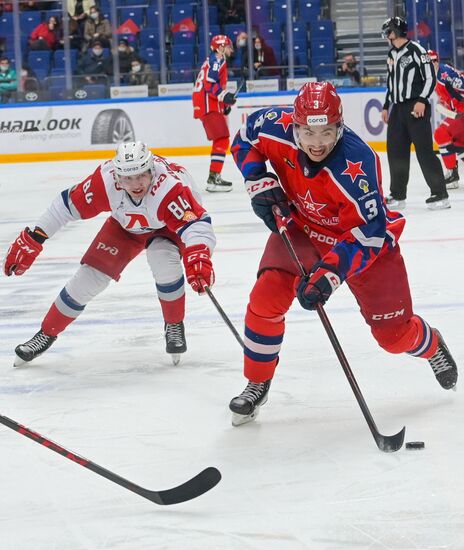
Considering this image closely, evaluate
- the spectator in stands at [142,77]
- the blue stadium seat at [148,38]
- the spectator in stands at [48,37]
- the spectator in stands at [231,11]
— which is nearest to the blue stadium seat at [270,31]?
the spectator in stands at [231,11]

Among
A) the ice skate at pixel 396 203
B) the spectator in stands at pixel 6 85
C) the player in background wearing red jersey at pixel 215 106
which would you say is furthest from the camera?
the spectator in stands at pixel 6 85

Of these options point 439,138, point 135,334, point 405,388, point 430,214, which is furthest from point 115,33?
point 405,388

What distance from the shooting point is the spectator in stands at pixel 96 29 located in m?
11.9

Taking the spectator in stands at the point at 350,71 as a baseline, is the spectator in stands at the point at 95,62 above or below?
above

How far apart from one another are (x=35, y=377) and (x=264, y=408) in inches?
33.0

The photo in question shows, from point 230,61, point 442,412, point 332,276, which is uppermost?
point 230,61

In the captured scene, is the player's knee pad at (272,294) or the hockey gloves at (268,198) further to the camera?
the hockey gloves at (268,198)

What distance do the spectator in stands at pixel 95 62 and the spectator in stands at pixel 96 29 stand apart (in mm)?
78

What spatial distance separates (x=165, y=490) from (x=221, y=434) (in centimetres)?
49

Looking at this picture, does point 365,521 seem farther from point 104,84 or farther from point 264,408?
point 104,84

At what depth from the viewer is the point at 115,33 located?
12.0 metres

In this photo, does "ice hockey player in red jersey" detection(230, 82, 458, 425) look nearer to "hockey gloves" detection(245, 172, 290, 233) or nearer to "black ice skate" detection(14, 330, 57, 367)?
"hockey gloves" detection(245, 172, 290, 233)

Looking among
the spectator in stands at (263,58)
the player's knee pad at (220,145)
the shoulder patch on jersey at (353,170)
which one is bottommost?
the player's knee pad at (220,145)

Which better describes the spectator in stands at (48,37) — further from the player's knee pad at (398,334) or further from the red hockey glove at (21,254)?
the player's knee pad at (398,334)
